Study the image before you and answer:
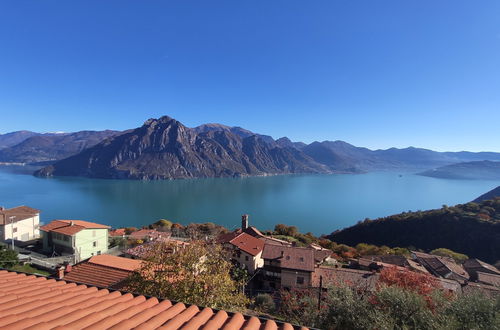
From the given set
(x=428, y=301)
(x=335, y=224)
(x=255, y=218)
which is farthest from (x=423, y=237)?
(x=428, y=301)

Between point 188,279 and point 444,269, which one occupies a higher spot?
point 188,279

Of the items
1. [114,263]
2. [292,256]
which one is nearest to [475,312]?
[114,263]

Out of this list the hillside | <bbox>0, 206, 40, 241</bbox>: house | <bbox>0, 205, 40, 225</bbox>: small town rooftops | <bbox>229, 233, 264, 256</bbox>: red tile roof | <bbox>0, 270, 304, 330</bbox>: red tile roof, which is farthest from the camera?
the hillside

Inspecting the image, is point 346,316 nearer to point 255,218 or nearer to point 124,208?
point 255,218

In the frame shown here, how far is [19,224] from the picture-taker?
33.2 m

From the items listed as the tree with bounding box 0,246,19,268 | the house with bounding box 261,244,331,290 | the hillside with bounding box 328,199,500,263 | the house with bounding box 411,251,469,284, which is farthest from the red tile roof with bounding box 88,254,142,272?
the hillside with bounding box 328,199,500,263

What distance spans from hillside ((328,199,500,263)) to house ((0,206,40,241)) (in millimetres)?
53597

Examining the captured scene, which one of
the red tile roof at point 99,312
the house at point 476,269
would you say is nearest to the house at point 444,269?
the house at point 476,269

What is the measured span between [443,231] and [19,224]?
72985 mm

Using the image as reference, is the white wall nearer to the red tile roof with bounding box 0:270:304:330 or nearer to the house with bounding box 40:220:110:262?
the house with bounding box 40:220:110:262

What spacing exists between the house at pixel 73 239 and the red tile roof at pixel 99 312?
25230mm

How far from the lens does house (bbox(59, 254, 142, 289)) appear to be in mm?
13164

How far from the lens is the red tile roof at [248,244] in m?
25.8

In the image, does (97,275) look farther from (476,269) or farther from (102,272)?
(476,269)
